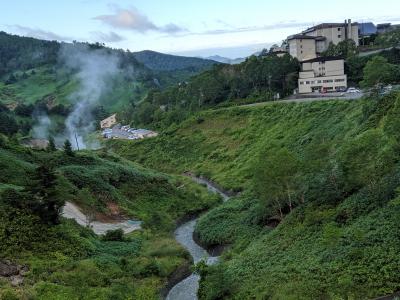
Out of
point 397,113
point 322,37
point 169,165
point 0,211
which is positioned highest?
point 322,37

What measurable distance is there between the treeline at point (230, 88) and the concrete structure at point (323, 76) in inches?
110

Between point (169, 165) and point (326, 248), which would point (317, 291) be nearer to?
point (326, 248)

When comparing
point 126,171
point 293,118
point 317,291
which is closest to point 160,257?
point 317,291

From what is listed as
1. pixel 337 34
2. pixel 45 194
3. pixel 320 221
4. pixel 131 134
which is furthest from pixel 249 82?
pixel 320 221

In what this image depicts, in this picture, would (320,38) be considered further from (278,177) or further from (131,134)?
(278,177)

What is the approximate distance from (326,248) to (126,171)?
41.8 m

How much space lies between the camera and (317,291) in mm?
30047

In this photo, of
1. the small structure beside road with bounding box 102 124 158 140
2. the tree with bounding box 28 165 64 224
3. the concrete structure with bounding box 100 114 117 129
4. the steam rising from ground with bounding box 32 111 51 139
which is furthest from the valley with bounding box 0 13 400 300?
the concrete structure with bounding box 100 114 117 129

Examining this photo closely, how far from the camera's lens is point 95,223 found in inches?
2159

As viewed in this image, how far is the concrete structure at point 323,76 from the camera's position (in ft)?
316

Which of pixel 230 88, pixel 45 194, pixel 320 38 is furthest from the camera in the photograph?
pixel 230 88

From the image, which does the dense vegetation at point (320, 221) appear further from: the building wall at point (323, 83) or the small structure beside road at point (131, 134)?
the small structure beside road at point (131, 134)

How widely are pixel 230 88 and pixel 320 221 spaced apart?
270 ft

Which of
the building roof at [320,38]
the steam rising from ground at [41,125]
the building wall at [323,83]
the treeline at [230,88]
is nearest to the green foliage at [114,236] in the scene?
the building wall at [323,83]
